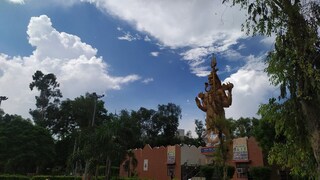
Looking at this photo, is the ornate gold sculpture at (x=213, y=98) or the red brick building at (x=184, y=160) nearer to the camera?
the red brick building at (x=184, y=160)

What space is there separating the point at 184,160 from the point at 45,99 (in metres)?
33.6

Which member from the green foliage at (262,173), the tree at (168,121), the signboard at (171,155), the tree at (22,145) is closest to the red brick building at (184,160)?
the signboard at (171,155)

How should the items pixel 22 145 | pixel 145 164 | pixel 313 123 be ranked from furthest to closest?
1. pixel 22 145
2. pixel 145 164
3. pixel 313 123

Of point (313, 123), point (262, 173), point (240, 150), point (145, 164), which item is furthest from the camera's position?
point (145, 164)

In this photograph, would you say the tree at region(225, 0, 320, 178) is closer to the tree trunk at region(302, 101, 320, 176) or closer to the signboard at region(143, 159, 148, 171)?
the tree trunk at region(302, 101, 320, 176)

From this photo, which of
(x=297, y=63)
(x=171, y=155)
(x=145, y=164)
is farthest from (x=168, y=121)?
(x=297, y=63)

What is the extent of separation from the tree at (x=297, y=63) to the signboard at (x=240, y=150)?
20.9 m

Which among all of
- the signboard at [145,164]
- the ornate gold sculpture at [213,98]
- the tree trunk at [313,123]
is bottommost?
the signboard at [145,164]

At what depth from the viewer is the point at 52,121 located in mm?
60438

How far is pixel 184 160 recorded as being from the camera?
40031 mm

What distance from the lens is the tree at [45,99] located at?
60.6 m

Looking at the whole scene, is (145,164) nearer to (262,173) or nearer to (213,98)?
(213,98)

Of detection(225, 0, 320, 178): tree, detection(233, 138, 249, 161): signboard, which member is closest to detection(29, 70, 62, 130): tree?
detection(233, 138, 249, 161): signboard

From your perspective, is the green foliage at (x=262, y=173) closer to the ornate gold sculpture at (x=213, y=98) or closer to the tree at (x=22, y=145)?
the ornate gold sculpture at (x=213, y=98)
